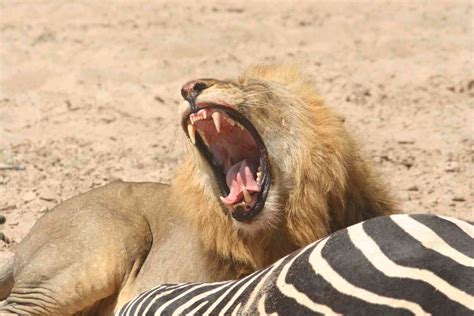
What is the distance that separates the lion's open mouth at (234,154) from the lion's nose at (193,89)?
7cm

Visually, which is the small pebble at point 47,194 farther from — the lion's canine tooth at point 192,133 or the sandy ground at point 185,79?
the lion's canine tooth at point 192,133

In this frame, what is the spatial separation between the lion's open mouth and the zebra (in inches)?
60.5

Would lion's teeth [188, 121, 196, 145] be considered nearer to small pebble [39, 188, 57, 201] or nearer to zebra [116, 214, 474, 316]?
zebra [116, 214, 474, 316]

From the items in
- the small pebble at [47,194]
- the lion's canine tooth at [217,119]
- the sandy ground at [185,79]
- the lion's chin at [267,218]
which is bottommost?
the small pebble at [47,194]

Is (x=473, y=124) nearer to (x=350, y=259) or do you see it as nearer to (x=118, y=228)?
(x=118, y=228)

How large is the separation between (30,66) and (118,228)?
478 cm

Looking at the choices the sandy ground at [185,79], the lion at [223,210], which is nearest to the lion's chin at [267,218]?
the lion at [223,210]

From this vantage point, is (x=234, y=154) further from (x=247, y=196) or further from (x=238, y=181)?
(x=247, y=196)

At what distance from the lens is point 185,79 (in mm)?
9109

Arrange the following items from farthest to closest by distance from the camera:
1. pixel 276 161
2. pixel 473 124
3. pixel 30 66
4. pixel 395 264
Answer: pixel 30 66 → pixel 473 124 → pixel 276 161 → pixel 395 264

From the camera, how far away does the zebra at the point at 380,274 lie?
2492 millimetres

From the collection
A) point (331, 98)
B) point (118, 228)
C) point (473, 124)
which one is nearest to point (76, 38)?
point (331, 98)

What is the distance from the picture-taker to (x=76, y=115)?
27.1 feet

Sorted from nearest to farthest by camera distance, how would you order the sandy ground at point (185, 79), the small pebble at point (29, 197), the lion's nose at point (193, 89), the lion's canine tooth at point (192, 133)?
1. the lion's nose at point (193, 89)
2. the lion's canine tooth at point (192, 133)
3. the small pebble at point (29, 197)
4. the sandy ground at point (185, 79)
